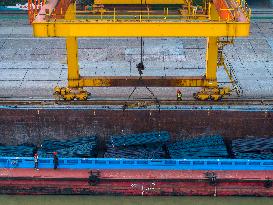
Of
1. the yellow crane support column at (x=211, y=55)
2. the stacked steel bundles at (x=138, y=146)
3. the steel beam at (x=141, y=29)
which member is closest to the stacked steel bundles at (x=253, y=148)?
the stacked steel bundles at (x=138, y=146)

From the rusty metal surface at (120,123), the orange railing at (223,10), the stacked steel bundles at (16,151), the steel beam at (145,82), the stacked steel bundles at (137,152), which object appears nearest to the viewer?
the orange railing at (223,10)

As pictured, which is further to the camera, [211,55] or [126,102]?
[126,102]

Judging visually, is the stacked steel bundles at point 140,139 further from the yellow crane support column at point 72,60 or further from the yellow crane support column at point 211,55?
the yellow crane support column at point 211,55

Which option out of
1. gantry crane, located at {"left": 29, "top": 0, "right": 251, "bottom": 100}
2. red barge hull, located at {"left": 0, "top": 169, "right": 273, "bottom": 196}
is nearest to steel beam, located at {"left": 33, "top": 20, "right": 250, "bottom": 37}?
gantry crane, located at {"left": 29, "top": 0, "right": 251, "bottom": 100}

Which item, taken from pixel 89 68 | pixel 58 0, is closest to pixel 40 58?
pixel 89 68

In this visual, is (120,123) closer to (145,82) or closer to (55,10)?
(145,82)

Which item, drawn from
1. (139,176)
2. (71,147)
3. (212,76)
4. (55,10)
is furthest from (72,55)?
(139,176)
